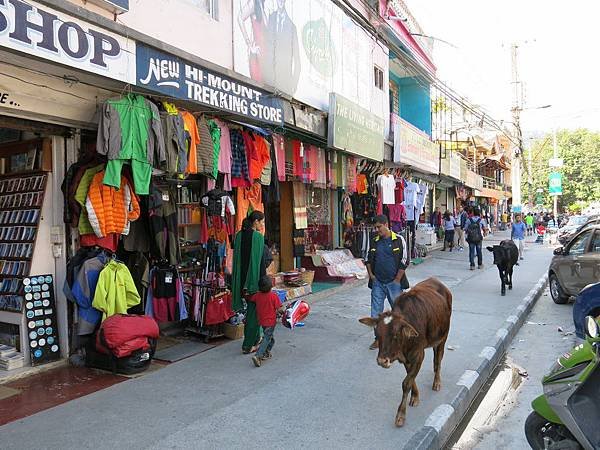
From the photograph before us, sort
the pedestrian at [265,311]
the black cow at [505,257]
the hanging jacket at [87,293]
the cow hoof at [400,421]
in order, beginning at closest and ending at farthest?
1. the cow hoof at [400,421]
2. the hanging jacket at [87,293]
3. the pedestrian at [265,311]
4. the black cow at [505,257]

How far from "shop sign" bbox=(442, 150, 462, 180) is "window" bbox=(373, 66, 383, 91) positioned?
5.70 metres

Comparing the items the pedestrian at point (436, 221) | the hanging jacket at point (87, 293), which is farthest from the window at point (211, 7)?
the pedestrian at point (436, 221)

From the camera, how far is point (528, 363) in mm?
6742

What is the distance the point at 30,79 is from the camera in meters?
5.07

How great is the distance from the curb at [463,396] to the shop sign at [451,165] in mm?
10727

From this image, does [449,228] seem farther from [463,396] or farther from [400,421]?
[400,421]

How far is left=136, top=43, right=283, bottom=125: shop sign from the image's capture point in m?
5.34

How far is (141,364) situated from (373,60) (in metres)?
10.4

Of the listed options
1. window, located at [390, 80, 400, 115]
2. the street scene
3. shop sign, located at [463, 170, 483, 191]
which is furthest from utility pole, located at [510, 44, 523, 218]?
the street scene

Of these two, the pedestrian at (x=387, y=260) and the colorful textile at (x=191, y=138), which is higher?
the colorful textile at (x=191, y=138)

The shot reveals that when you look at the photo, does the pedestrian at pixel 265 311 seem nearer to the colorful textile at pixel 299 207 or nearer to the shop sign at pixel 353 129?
the shop sign at pixel 353 129

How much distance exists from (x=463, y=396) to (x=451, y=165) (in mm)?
→ 16149

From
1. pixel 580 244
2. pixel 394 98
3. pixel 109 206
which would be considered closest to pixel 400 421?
pixel 109 206

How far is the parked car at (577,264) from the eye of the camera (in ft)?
31.0
